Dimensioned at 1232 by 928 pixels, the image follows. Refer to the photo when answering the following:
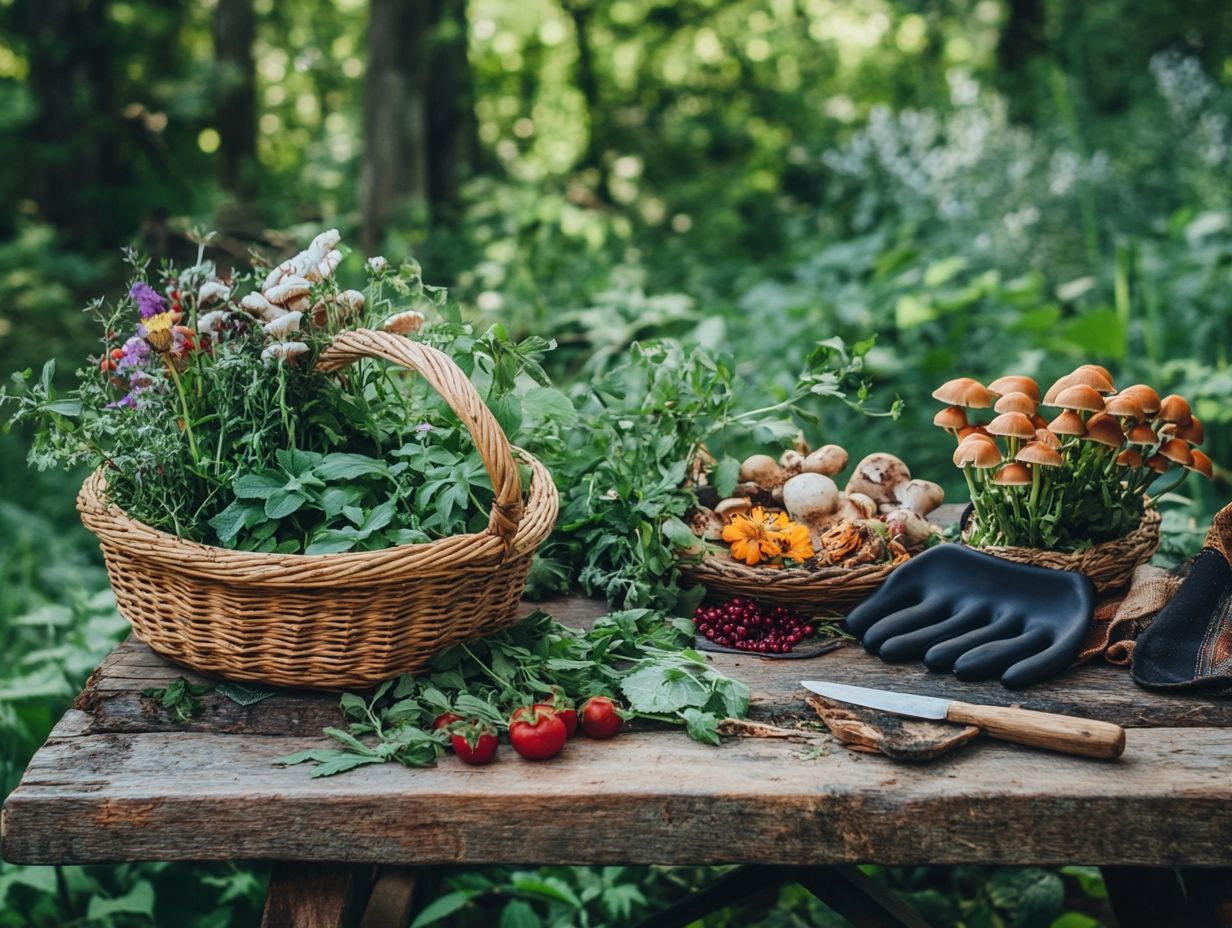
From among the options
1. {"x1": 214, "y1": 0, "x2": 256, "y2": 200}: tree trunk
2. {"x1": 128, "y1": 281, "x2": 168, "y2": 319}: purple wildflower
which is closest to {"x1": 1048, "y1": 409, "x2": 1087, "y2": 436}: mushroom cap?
{"x1": 128, "y1": 281, "x2": 168, "y2": 319}: purple wildflower

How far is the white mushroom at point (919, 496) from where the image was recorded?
1981mm

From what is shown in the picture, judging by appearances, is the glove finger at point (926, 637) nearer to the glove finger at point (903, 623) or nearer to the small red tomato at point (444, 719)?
the glove finger at point (903, 623)

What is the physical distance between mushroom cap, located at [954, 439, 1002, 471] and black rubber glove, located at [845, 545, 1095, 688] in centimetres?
16

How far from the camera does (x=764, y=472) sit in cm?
202

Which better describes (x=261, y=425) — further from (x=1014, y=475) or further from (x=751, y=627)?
(x=1014, y=475)

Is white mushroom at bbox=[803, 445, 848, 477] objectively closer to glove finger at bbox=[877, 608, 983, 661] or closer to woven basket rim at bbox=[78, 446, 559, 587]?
glove finger at bbox=[877, 608, 983, 661]

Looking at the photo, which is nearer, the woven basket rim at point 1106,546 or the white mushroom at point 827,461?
the woven basket rim at point 1106,546

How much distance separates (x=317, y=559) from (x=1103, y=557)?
4.27 ft

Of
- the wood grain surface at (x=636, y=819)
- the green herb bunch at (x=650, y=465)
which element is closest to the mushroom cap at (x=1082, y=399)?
the green herb bunch at (x=650, y=465)

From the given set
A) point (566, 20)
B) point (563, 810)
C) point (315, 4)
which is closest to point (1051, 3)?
point (566, 20)

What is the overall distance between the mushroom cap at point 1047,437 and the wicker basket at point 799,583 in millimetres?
327

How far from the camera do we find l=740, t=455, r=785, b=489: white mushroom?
2020 mm

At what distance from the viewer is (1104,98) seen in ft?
23.5

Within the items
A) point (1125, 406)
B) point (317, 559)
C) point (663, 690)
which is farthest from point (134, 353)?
point (1125, 406)
